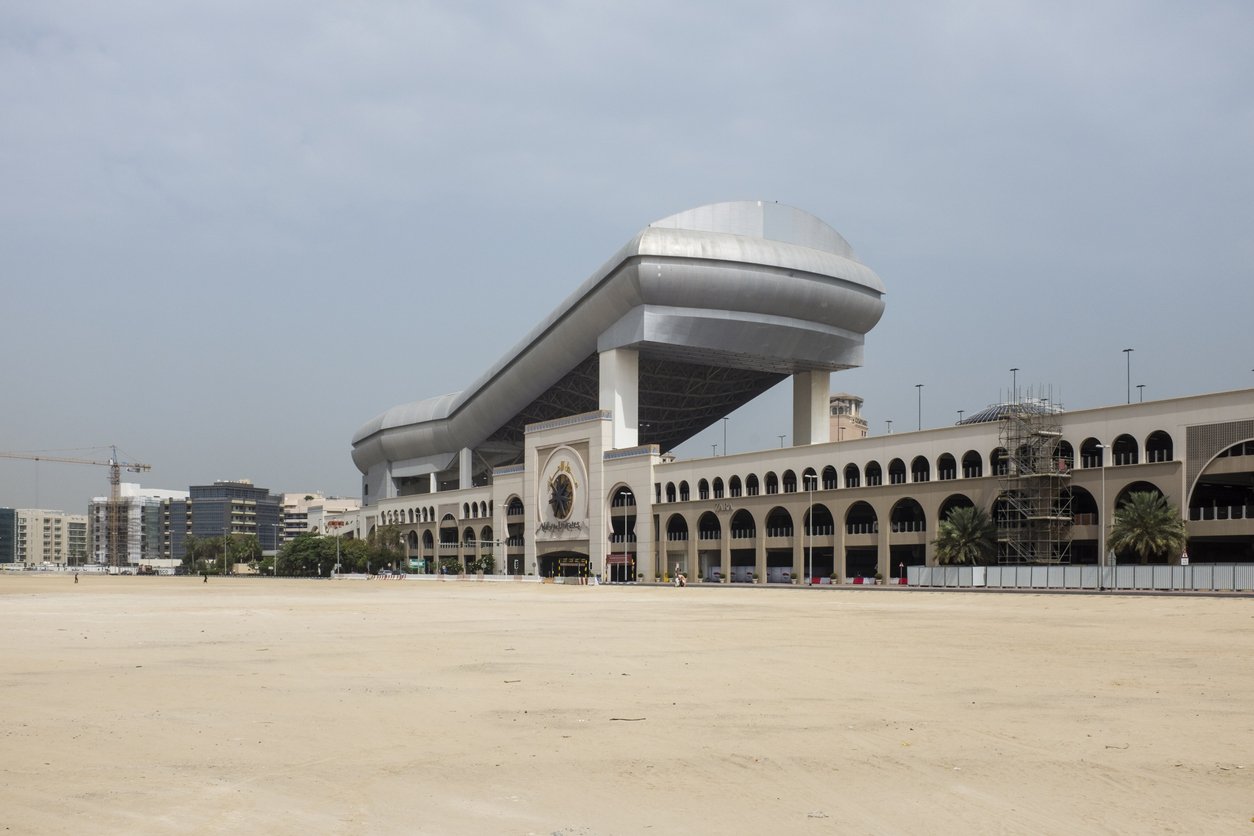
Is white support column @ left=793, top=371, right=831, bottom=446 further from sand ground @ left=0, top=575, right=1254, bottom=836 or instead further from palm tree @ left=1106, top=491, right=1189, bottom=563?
sand ground @ left=0, top=575, right=1254, bottom=836

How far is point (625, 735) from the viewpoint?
1245cm

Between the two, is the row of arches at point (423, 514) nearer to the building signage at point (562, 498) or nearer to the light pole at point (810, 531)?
the building signage at point (562, 498)

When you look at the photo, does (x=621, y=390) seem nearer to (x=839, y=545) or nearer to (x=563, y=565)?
(x=563, y=565)

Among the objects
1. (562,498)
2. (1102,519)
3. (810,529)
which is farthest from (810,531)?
(562,498)

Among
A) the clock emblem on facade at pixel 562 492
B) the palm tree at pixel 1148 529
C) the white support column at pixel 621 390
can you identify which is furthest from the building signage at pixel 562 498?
the palm tree at pixel 1148 529

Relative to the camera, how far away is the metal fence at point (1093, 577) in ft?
167

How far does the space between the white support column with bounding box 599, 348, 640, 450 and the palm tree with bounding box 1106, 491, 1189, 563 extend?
43.5 m

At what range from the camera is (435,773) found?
1048cm

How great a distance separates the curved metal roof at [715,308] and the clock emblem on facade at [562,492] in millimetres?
8898

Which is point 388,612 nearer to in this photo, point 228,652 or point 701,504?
point 228,652

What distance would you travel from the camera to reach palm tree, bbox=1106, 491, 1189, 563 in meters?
56.5

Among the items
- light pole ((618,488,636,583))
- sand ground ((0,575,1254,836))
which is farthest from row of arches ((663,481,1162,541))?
sand ground ((0,575,1254,836))

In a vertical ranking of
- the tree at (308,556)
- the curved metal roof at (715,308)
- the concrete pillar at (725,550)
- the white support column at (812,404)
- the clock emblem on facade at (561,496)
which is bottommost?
the tree at (308,556)

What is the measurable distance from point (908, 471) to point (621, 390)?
91.2 ft
